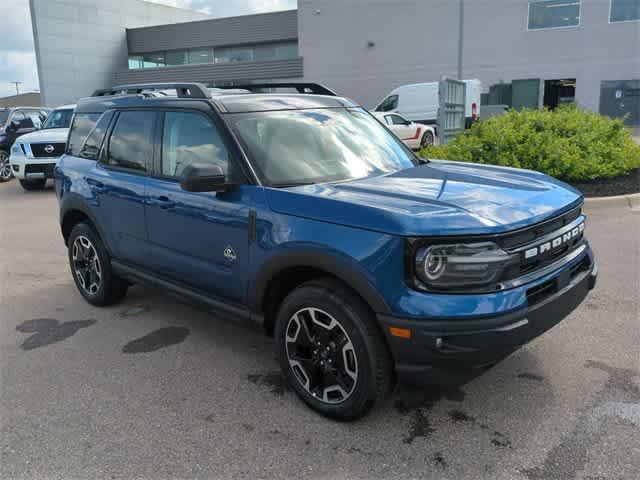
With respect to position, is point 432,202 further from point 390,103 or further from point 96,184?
point 390,103

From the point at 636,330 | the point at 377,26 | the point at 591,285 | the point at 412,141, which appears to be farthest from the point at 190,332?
the point at 377,26

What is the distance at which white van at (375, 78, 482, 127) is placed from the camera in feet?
73.2

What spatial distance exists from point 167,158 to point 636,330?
12.1 ft

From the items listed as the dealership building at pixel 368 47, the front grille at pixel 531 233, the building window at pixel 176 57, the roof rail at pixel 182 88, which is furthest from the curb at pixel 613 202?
the building window at pixel 176 57

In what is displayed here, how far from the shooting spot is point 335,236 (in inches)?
110

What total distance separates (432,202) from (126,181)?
2.57m

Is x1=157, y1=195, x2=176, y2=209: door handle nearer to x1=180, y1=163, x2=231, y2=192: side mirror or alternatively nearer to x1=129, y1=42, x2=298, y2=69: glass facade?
x1=180, y1=163, x2=231, y2=192: side mirror

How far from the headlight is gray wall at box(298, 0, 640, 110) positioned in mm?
29884

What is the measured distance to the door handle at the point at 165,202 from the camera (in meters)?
3.81

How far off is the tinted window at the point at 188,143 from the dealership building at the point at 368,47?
67.6 ft

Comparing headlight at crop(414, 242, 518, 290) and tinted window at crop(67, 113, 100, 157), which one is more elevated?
tinted window at crop(67, 113, 100, 157)

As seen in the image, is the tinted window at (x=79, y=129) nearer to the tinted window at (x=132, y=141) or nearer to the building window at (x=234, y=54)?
the tinted window at (x=132, y=141)

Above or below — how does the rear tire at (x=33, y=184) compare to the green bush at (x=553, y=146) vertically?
below

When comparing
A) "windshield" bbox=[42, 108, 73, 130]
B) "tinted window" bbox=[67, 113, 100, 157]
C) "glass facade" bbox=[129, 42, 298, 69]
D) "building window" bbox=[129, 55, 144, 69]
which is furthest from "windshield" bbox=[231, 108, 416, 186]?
"building window" bbox=[129, 55, 144, 69]
